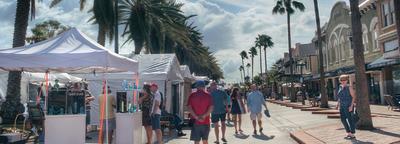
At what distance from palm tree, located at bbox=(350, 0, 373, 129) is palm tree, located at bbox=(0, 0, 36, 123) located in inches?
530

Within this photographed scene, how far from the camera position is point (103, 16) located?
27.5 metres

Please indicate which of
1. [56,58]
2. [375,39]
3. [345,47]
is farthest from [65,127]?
[345,47]

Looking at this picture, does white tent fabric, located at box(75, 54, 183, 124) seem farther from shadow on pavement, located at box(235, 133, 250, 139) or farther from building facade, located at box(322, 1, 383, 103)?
building facade, located at box(322, 1, 383, 103)

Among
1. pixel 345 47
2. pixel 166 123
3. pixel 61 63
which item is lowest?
pixel 166 123

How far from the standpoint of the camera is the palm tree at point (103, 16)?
2734 cm

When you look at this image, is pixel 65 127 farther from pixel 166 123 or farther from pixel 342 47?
pixel 342 47

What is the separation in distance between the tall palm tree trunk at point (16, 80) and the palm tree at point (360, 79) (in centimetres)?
1347

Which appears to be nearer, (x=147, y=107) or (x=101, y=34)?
(x=147, y=107)

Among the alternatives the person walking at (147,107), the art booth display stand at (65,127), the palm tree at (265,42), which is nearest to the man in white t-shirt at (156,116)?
the person walking at (147,107)

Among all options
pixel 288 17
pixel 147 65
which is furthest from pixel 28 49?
pixel 288 17

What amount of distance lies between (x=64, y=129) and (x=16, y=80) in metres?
11.7

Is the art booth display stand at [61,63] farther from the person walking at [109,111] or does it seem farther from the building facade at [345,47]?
the building facade at [345,47]

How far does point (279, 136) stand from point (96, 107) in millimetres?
7780

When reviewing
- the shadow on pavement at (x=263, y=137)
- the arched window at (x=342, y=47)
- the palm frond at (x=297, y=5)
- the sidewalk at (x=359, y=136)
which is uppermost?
the palm frond at (x=297, y=5)
